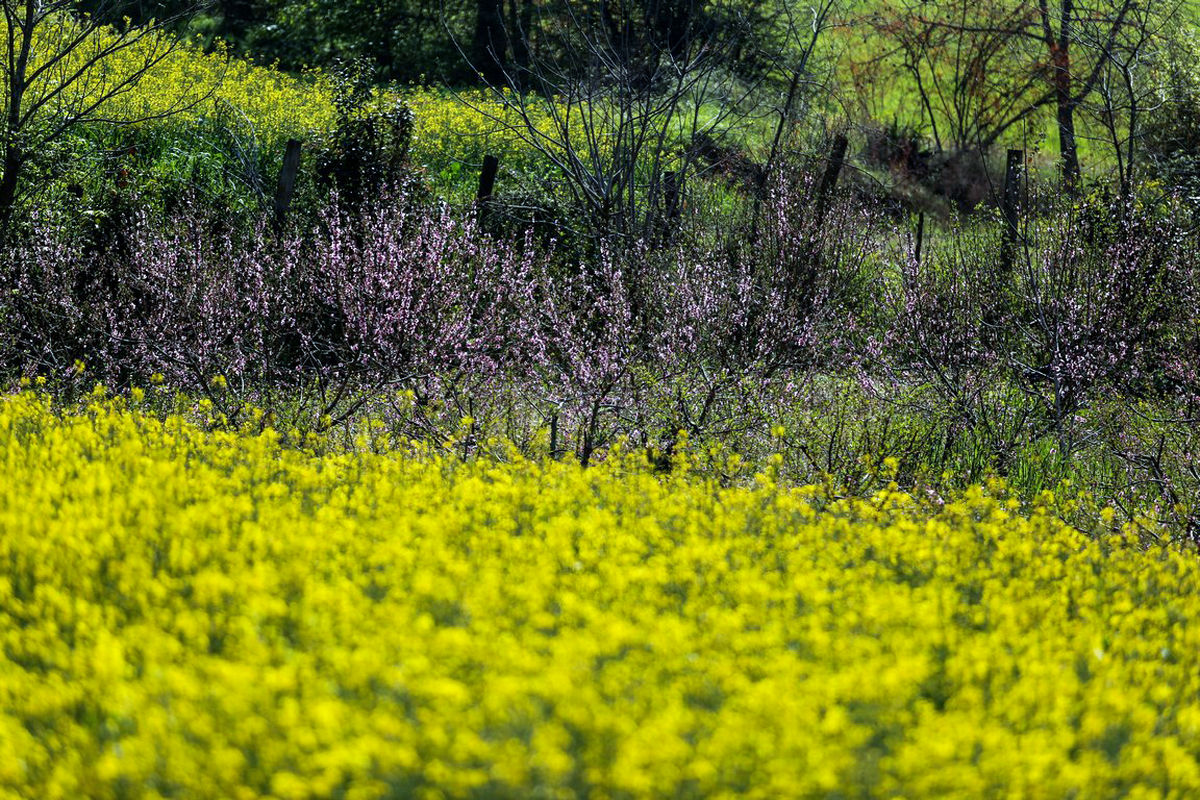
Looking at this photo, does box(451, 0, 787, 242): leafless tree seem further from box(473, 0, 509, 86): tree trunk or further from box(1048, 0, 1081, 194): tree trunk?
box(473, 0, 509, 86): tree trunk

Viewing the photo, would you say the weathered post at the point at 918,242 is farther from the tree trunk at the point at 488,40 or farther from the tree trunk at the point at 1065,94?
the tree trunk at the point at 488,40

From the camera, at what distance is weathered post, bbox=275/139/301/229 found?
10469mm

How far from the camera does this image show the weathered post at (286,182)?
10.5 m

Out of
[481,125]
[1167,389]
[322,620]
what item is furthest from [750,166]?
[322,620]

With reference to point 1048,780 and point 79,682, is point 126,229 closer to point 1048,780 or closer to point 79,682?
point 79,682

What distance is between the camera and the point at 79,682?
10.5 feet

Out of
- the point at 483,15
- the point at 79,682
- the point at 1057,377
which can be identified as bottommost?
the point at 79,682

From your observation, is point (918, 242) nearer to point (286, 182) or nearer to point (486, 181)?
point (486, 181)

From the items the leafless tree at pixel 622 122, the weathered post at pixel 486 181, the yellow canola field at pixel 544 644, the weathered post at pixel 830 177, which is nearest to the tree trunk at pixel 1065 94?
the weathered post at pixel 830 177

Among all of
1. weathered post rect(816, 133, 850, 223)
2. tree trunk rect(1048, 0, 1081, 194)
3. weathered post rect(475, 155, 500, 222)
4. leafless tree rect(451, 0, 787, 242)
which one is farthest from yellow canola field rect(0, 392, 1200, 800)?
tree trunk rect(1048, 0, 1081, 194)

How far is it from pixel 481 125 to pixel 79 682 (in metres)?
13.9

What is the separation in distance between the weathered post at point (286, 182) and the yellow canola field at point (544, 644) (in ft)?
17.7

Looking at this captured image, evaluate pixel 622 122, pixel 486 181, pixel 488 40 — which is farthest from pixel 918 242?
pixel 488 40

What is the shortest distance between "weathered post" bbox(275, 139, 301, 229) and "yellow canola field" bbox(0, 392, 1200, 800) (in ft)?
17.7
